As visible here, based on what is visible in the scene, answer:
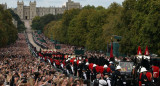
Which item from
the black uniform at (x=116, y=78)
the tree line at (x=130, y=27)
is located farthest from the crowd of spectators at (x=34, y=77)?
the tree line at (x=130, y=27)

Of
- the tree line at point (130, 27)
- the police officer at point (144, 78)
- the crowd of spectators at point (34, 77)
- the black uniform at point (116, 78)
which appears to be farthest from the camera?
the tree line at point (130, 27)

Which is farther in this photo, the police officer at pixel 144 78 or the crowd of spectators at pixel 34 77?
the police officer at pixel 144 78

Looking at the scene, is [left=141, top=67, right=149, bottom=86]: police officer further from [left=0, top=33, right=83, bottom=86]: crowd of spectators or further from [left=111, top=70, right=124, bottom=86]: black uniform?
[left=0, top=33, right=83, bottom=86]: crowd of spectators

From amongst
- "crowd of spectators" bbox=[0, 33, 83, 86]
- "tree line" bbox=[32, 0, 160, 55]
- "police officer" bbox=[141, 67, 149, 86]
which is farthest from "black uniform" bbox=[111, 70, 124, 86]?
"tree line" bbox=[32, 0, 160, 55]

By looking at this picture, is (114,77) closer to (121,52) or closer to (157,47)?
(157,47)

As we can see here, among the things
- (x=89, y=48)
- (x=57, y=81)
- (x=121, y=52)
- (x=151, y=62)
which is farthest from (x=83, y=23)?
(x=57, y=81)

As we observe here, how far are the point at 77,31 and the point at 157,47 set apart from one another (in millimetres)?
61730

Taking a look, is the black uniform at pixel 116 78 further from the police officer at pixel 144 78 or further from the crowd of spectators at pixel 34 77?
the crowd of spectators at pixel 34 77

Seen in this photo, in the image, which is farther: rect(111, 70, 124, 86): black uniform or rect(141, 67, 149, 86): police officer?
rect(111, 70, 124, 86): black uniform

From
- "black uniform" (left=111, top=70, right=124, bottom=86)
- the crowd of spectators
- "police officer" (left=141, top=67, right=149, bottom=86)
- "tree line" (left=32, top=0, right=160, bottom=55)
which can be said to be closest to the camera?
the crowd of spectators

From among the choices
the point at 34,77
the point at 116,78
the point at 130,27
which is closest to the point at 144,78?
the point at 116,78

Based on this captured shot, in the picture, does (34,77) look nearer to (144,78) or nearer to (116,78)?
(116,78)

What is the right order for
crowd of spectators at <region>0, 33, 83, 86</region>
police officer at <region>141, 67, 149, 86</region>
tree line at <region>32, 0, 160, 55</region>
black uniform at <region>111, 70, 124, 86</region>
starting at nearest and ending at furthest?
crowd of spectators at <region>0, 33, 83, 86</region> → police officer at <region>141, 67, 149, 86</region> → black uniform at <region>111, 70, 124, 86</region> → tree line at <region>32, 0, 160, 55</region>

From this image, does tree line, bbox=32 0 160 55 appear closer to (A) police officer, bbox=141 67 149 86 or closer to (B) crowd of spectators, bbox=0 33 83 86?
(B) crowd of spectators, bbox=0 33 83 86
